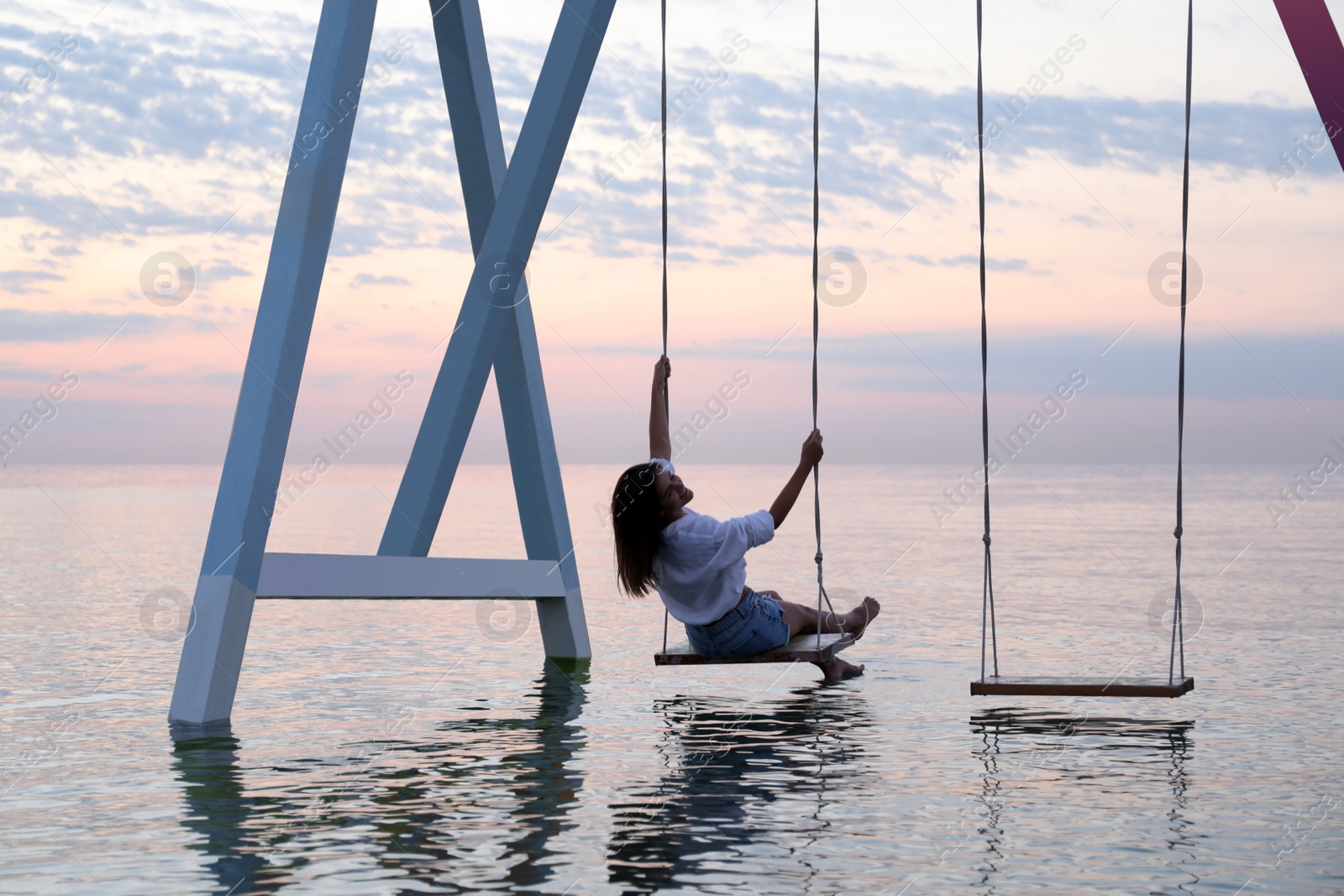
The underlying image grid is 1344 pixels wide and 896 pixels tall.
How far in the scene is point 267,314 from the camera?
7340 millimetres

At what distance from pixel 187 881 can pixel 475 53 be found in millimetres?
5929

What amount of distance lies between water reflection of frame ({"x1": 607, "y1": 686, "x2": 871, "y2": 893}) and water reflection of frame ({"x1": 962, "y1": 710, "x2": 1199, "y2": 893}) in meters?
0.53

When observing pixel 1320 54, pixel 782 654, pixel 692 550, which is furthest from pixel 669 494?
pixel 1320 54

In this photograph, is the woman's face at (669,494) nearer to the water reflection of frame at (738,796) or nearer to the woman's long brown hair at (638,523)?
the woman's long brown hair at (638,523)

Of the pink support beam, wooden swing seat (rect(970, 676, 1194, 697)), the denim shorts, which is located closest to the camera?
wooden swing seat (rect(970, 676, 1194, 697))

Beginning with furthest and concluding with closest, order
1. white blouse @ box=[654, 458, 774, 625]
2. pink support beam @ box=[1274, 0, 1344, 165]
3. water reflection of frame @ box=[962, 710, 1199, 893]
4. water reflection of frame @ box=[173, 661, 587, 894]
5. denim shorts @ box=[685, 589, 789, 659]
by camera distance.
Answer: denim shorts @ box=[685, 589, 789, 659] → white blouse @ box=[654, 458, 774, 625] → pink support beam @ box=[1274, 0, 1344, 165] → water reflection of frame @ box=[962, 710, 1199, 893] → water reflection of frame @ box=[173, 661, 587, 894]

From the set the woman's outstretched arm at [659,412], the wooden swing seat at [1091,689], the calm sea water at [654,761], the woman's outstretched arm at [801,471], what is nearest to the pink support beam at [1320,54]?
the wooden swing seat at [1091,689]

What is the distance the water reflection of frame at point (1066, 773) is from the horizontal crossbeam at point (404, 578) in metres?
2.95

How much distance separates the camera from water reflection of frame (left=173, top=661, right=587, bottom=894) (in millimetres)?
4676

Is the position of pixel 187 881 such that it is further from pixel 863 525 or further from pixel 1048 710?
pixel 863 525

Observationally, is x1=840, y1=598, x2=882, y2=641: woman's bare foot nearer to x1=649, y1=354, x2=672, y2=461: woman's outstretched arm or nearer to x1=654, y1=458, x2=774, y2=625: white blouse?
x1=654, y1=458, x2=774, y2=625: white blouse

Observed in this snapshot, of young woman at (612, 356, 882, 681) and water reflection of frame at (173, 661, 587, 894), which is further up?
young woman at (612, 356, 882, 681)

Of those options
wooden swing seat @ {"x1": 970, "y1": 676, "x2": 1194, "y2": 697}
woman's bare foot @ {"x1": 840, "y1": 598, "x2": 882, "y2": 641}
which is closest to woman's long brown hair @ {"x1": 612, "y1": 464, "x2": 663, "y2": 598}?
woman's bare foot @ {"x1": 840, "y1": 598, "x2": 882, "y2": 641}

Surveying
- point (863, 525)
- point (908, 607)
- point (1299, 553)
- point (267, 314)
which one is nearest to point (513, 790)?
point (267, 314)
